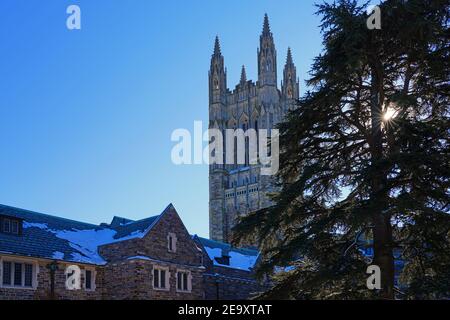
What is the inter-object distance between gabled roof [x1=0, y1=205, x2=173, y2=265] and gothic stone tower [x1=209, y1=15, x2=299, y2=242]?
50798 millimetres

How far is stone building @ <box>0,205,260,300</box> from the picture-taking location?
30438 mm

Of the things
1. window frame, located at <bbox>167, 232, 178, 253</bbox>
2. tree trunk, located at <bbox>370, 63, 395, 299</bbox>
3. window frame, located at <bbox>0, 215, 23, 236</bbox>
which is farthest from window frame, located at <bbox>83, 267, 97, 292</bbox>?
tree trunk, located at <bbox>370, 63, 395, 299</bbox>

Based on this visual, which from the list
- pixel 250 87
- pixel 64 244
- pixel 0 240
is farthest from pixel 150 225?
pixel 250 87

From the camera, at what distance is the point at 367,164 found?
1576 centimetres

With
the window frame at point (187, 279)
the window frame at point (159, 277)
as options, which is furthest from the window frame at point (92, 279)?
the window frame at point (187, 279)

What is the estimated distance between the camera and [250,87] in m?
99.2

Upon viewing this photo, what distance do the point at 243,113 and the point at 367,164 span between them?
82.2m

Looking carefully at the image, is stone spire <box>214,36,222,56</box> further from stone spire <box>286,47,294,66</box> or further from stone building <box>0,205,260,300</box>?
stone building <box>0,205,260,300</box>

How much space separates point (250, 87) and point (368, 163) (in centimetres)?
8402

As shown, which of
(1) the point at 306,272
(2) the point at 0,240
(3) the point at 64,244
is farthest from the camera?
(3) the point at 64,244

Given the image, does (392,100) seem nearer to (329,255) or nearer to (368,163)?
(368,163)

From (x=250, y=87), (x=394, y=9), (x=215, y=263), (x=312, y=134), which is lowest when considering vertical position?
(x=215, y=263)

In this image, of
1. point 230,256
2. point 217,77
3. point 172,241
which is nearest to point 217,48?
point 217,77

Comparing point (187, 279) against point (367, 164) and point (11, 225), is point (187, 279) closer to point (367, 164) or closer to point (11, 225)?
point (11, 225)
